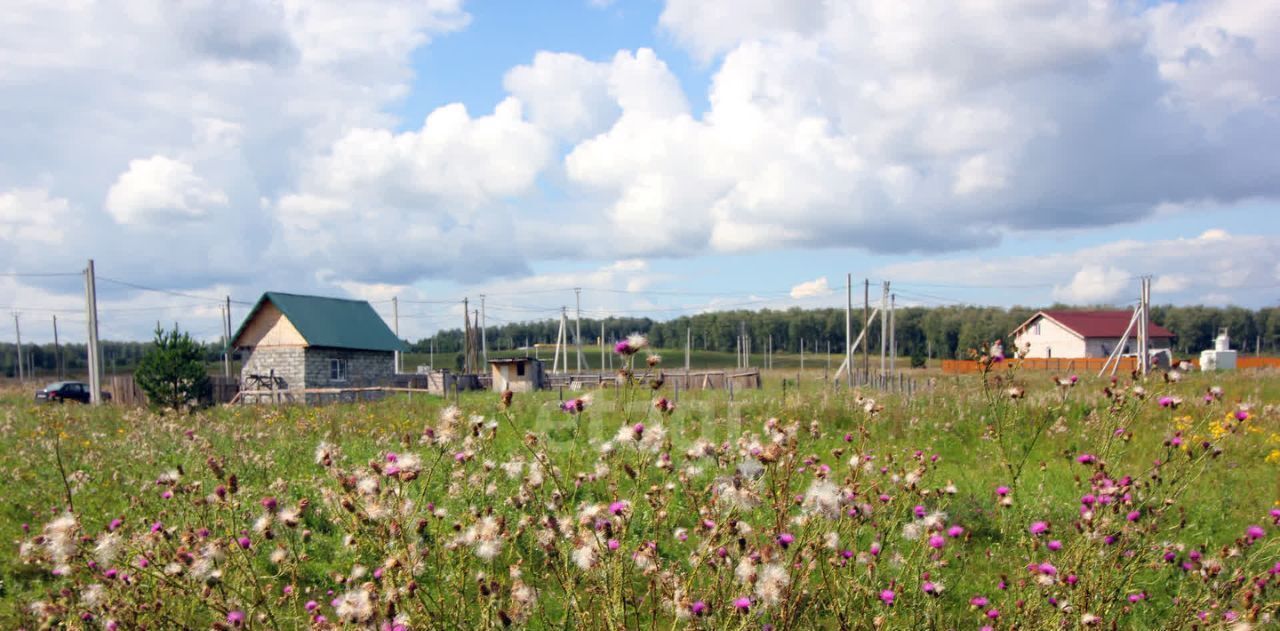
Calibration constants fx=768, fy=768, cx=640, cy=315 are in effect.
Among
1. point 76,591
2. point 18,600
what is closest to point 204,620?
point 76,591

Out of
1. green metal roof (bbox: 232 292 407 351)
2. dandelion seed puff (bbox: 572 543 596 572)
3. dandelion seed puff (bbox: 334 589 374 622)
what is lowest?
dandelion seed puff (bbox: 334 589 374 622)

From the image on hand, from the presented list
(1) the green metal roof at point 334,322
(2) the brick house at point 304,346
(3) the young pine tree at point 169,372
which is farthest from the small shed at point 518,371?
(3) the young pine tree at point 169,372

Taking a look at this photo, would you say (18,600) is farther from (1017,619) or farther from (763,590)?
(1017,619)

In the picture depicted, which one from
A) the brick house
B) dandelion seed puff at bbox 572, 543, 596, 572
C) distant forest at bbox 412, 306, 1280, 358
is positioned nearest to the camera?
dandelion seed puff at bbox 572, 543, 596, 572

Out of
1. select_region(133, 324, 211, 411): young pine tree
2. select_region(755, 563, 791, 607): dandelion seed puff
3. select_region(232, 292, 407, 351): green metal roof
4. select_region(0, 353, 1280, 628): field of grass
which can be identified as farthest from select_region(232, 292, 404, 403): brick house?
select_region(755, 563, 791, 607): dandelion seed puff

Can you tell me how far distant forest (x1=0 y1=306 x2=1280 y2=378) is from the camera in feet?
283

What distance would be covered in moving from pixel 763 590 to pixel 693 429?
8.34m

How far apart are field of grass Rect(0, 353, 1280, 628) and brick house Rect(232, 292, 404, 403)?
812 inches

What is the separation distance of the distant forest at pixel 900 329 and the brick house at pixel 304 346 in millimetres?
40216

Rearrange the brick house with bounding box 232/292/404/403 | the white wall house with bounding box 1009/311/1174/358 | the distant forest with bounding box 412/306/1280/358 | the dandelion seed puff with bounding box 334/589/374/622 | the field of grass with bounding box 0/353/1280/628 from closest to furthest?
the dandelion seed puff with bounding box 334/589/374/622 < the field of grass with bounding box 0/353/1280/628 < the brick house with bounding box 232/292/404/403 < the white wall house with bounding box 1009/311/1174/358 < the distant forest with bounding box 412/306/1280/358

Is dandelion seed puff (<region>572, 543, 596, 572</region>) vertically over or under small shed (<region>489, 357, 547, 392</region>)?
over

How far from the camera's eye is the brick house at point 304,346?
31344mm

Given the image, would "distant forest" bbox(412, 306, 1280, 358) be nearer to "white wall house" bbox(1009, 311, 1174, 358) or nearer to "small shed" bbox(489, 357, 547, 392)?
"white wall house" bbox(1009, 311, 1174, 358)

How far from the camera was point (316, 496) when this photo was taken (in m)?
6.88
